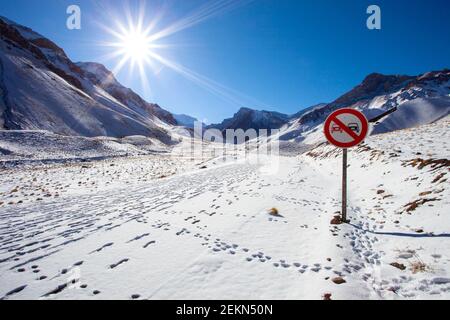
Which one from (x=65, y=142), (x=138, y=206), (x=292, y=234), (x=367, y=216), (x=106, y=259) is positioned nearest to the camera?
(x=106, y=259)

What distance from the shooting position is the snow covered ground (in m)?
3.77

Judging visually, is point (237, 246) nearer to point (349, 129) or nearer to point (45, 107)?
point (349, 129)

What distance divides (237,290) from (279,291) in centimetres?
67

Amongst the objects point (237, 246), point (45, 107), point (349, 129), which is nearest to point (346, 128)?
point (349, 129)

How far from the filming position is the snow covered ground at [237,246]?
12.4 feet

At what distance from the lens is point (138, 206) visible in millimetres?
9094

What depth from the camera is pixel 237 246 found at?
5324 millimetres

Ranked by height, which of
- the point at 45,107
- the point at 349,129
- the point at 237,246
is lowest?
the point at 237,246

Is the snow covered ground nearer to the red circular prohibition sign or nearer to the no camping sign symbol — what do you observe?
the no camping sign symbol

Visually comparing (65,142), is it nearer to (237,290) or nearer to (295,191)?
(295,191)

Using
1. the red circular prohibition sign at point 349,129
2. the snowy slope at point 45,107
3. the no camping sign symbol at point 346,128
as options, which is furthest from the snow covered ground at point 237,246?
the snowy slope at point 45,107

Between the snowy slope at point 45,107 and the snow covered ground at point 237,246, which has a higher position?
the snowy slope at point 45,107

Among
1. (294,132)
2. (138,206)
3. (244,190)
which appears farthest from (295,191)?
(294,132)

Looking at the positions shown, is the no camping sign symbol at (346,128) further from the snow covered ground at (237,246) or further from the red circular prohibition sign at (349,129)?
the snow covered ground at (237,246)
